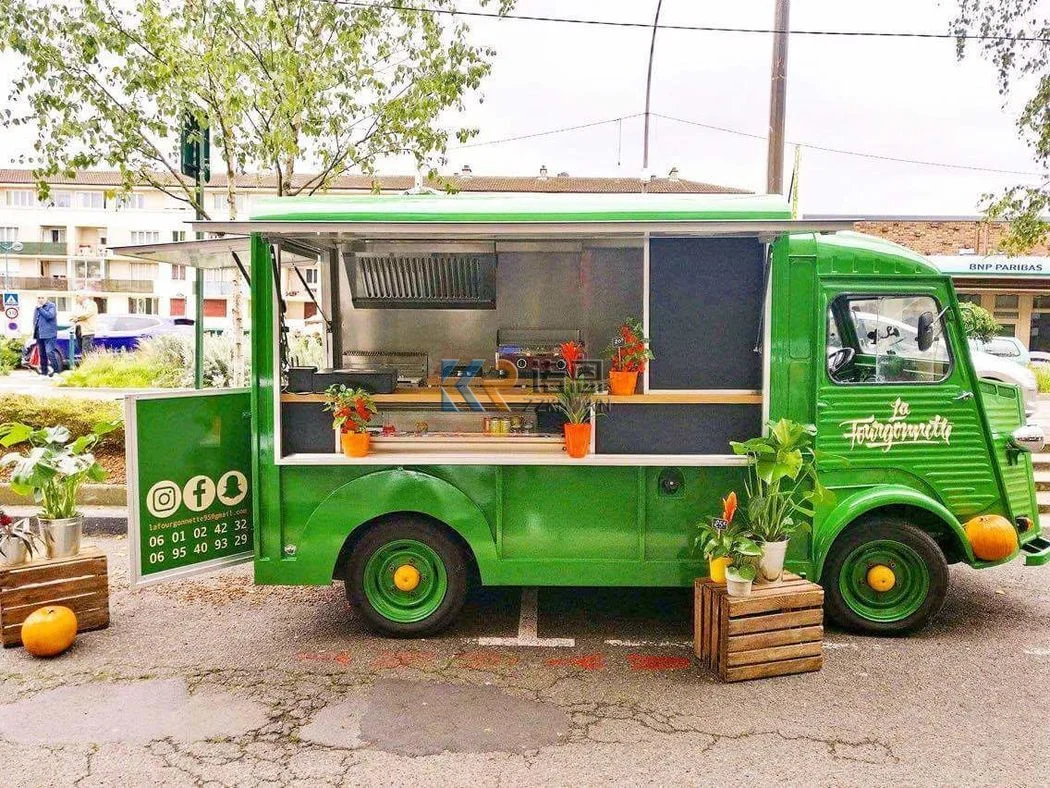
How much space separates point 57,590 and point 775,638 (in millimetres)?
4520

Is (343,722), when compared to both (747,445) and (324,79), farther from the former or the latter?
(324,79)

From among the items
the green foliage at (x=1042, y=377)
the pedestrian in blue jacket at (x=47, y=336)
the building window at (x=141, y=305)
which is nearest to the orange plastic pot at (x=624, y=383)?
the green foliage at (x=1042, y=377)

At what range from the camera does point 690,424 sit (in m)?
5.20

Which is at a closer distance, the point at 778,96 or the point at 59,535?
the point at 59,535

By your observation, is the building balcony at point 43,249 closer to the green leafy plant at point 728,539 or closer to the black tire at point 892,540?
the green leafy plant at point 728,539

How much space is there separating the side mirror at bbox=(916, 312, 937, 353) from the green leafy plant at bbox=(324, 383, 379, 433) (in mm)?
3595

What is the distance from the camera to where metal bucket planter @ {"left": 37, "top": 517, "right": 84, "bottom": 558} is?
5.32 m

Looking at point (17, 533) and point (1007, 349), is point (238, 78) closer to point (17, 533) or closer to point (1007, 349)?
point (17, 533)

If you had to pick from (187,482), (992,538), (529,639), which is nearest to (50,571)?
(187,482)

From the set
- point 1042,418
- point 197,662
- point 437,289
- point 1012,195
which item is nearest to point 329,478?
point 197,662

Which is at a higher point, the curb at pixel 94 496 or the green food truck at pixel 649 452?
the green food truck at pixel 649 452

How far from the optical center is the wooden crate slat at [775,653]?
15.0ft

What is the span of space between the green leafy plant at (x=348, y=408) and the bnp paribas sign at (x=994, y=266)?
23.4 m

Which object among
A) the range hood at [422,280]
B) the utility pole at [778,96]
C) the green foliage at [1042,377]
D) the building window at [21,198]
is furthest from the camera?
the building window at [21,198]
